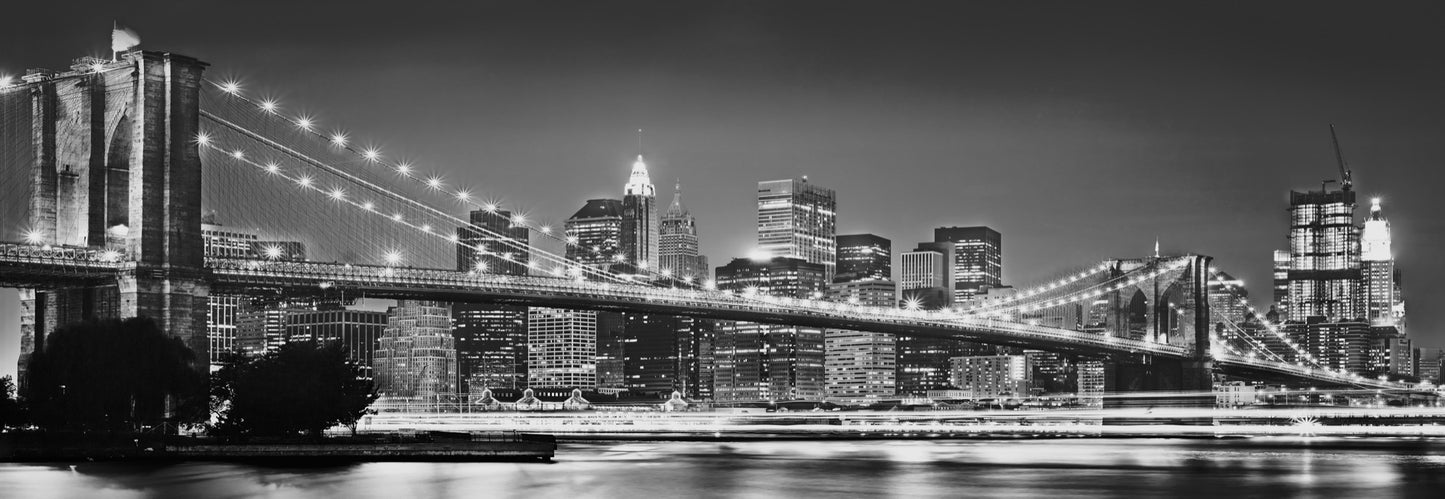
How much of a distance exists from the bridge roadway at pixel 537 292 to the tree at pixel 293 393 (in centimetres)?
540

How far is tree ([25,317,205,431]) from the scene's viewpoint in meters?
55.7

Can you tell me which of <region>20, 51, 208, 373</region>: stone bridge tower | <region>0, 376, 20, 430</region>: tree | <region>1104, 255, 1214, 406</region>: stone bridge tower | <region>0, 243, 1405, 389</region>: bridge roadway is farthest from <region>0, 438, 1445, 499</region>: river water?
<region>1104, 255, 1214, 406</region>: stone bridge tower

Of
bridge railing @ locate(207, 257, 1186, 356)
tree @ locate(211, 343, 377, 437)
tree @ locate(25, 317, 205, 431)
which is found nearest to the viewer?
tree @ locate(25, 317, 205, 431)

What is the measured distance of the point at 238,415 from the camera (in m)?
59.0

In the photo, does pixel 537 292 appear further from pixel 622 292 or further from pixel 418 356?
pixel 418 356

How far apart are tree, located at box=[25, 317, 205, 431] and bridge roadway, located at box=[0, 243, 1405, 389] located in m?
3.16

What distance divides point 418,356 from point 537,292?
6804 centimetres

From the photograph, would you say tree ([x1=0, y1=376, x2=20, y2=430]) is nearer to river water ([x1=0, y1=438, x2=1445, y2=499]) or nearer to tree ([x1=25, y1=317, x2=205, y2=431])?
tree ([x1=25, y1=317, x2=205, y2=431])

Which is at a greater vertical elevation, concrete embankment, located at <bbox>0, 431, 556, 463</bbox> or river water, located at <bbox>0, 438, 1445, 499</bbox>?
concrete embankment, located at <bbox>0, 431, 556, 463</bbox>

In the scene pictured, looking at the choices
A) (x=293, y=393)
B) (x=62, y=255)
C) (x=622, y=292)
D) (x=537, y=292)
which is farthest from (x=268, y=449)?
(x=622, y=292)

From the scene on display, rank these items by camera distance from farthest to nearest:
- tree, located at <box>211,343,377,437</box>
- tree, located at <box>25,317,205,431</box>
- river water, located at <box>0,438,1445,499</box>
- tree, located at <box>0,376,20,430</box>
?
tree, located at <box>211,343,377,437</box> → tree, located at <box>0,376,20,430</box> → tree, located at <box>25,317,205,431</box> → river water, located at <box>0,438,1445,499</box>

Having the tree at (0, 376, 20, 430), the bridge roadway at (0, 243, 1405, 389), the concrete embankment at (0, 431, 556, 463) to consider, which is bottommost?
the concrete embankment at (0, 431, 556, 463)

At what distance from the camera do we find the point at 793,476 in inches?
2147

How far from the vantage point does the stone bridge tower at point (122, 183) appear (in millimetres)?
61688
